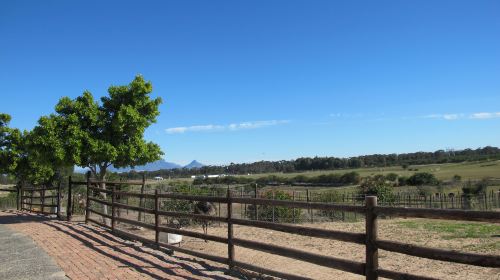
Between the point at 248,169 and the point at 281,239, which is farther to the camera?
the point at 248,169

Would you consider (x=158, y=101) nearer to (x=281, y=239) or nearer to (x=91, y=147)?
(x=91, y=147)

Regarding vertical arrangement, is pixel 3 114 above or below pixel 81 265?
above

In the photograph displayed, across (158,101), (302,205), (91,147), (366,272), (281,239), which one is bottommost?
(281,239)

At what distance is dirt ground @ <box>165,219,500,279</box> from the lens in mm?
11555

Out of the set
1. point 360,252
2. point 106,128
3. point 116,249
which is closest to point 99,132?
point 106,128

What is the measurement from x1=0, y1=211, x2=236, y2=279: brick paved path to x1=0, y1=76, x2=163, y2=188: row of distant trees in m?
4.64

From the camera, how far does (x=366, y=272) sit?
18.5 feet

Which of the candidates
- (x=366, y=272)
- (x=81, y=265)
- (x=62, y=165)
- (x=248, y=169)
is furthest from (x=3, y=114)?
(x=248, y=169)

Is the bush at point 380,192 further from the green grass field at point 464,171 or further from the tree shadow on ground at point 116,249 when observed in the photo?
the green grass field at point 464,171

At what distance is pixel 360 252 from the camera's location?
14.9m

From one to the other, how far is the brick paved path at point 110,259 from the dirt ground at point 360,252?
402 cm

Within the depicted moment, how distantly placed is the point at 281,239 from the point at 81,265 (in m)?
10.9

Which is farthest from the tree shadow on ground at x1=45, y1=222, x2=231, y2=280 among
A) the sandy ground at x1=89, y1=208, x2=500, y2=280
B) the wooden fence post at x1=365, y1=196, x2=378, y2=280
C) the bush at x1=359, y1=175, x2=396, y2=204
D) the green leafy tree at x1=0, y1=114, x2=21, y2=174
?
the bush at x1=359, y1=175, x2=396, y2=204

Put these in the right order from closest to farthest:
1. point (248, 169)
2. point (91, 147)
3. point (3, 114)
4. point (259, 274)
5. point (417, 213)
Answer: point (417, 213) → point (259, 274) → point (91, 147) → point (3, 114) → point (248, 169)
